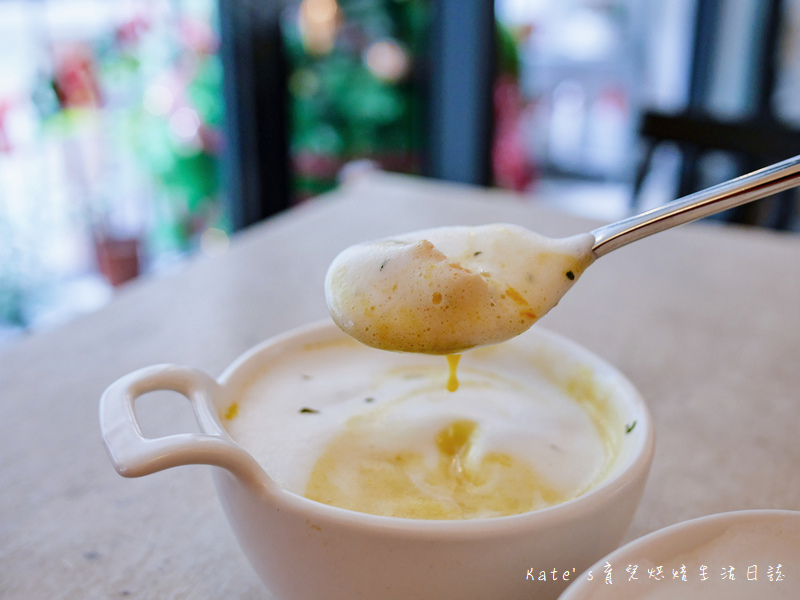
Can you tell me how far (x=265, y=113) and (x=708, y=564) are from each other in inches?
90.8

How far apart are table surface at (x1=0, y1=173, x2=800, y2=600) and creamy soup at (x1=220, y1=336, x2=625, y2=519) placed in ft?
0.40

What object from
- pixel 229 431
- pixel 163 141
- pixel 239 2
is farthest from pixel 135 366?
pixel 239 2

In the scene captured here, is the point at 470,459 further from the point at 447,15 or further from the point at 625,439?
the point at 447,15

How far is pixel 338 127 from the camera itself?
2662 millimetres

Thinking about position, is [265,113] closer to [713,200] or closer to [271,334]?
[271,334]

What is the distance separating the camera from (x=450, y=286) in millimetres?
507

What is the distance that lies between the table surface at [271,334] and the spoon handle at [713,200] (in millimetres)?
264

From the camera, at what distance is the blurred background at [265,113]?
1911 millimetres

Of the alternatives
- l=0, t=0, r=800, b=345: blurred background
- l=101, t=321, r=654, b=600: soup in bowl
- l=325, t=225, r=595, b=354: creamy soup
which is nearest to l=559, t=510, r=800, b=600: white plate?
l=101, t=321, r=654, b=600: soup in bowl

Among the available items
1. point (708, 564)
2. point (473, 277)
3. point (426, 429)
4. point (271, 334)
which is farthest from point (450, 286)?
point (271, 334)

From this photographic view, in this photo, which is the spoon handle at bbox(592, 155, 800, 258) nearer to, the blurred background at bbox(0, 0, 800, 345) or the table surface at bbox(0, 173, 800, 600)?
the table surface at bbox(0, 173, 800, 600)

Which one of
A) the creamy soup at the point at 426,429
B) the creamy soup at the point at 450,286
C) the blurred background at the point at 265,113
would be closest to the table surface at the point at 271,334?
the creamy soup at the point at 426,429

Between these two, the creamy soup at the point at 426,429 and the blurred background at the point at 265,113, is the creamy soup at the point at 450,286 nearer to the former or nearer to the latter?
the creamy soup at the point at 426,429

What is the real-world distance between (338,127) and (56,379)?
196cm
